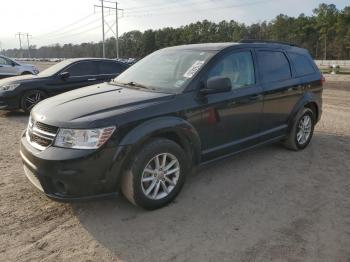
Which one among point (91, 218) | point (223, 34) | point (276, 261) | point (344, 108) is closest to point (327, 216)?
point (276, 261)

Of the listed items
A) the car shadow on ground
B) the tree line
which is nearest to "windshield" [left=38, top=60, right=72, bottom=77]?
the car shadow on ground

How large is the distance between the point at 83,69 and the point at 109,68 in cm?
78

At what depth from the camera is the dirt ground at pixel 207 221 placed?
11.2 feet

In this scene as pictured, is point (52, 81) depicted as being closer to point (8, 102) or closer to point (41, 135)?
point (8, 102)

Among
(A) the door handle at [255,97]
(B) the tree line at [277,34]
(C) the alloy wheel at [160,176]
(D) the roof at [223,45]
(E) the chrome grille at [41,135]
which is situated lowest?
(C) the alloy wheel at [160,176]

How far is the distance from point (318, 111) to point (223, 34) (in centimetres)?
10296

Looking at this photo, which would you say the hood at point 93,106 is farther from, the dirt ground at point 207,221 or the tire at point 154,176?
the dirt ground at point 207,221

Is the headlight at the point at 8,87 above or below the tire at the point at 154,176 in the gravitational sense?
above

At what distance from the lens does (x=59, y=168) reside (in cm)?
359

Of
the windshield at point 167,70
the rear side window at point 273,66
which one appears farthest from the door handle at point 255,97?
the windshield at point 167,70

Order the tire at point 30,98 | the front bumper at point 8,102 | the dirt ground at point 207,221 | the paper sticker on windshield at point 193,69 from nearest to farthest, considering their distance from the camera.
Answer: the dirt ground at point 207,221 < the paper sticker on windshield at point 193,69 < the front bumper at point 8,102 < the tire at point 30,98

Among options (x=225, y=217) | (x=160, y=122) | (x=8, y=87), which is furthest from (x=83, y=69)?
(x=225, y=217)

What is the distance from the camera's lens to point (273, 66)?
571 cm

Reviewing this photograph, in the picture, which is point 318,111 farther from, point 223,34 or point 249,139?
point 223,34
